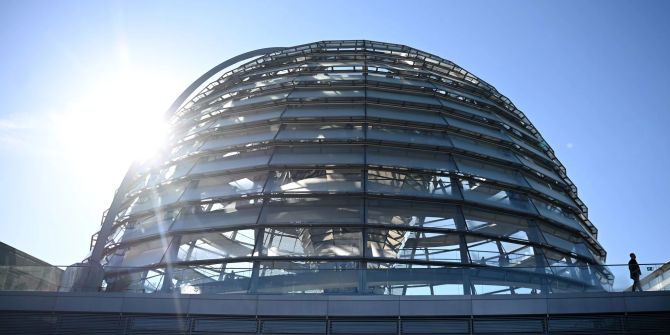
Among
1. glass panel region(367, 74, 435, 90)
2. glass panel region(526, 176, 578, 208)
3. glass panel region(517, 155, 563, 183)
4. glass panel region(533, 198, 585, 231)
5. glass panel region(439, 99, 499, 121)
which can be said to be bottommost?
glass panel region(533, 198, 585, 231)

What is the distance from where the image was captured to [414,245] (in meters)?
19.6

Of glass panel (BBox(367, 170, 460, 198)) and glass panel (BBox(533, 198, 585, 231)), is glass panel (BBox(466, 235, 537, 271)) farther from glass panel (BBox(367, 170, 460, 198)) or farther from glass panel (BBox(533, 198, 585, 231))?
glass panel (BBox(533, 198, 585, 231))

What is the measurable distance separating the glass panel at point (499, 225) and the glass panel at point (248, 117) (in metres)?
8.54

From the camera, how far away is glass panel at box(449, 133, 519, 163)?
76.3 ft

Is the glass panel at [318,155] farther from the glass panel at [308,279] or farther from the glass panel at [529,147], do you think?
the glass panel at [529,147]

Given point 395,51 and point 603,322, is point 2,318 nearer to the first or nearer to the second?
point 603,322

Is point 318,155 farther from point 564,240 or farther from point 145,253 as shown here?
point 564,240

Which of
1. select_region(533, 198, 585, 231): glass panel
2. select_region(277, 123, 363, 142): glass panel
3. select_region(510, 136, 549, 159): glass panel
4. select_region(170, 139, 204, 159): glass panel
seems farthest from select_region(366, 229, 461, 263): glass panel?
select_region(170, 139, 204, 159): glass panel

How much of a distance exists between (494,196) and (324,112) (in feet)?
24.3

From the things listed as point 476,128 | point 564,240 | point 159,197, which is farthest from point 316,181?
point 564,240

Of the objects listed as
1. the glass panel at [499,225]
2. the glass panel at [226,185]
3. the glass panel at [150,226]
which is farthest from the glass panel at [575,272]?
the glass panel at [150,226]

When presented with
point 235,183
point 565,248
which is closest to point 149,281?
point 235,183

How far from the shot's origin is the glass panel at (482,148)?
23258 mm

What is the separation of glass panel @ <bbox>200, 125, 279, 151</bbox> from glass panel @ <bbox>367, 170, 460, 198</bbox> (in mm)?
4577
